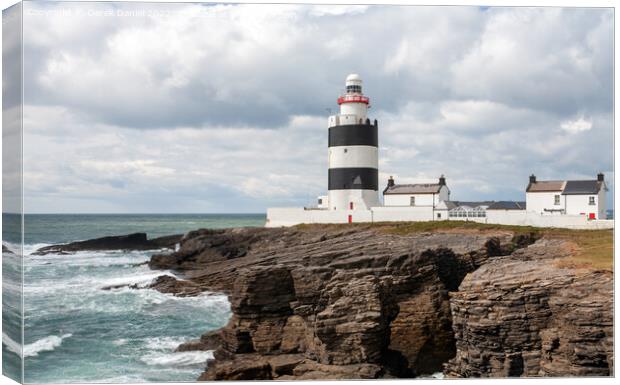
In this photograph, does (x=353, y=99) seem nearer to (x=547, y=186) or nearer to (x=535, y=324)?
(x=547, y=186)

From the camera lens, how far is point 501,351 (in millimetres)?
10555

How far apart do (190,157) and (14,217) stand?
8138 mm

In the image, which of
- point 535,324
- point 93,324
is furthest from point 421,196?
point 535,324

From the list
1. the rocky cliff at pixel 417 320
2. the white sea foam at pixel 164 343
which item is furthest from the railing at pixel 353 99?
the white sea foam at pixel 164 343

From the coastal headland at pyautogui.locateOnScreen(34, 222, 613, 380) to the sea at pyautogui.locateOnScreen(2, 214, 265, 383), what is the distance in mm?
924

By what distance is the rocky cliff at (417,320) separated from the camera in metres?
10.2

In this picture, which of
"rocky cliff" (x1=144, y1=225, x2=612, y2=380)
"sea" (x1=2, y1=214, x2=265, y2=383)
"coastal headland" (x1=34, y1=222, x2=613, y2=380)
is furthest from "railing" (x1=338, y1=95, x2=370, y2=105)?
"rocky cliff" (x1=144, y1=225, x2=612, y2=380)

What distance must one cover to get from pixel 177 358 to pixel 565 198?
52.7 feet

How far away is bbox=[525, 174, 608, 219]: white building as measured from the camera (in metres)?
22.4

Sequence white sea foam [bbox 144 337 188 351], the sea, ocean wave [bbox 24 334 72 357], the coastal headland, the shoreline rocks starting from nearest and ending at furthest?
the sea → the coastal headland → ocean wave [bbox 24 334 72 357] → the shoreline rocks → white sea foam [bbox 144 337 188 351]

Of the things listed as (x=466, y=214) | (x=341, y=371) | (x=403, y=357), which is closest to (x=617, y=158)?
(x=403, y=357)

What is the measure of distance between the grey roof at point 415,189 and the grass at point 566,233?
3099 mm

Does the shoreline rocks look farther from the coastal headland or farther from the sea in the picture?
the sea

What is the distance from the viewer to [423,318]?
12273 mm
